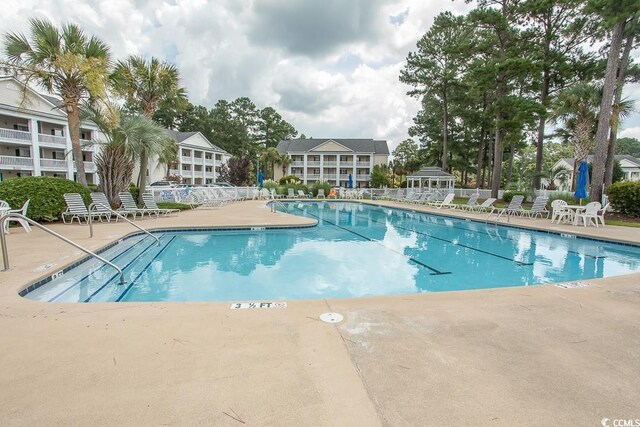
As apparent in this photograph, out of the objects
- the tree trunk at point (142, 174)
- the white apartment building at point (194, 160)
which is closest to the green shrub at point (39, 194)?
the tree trunk at point (142, 174)

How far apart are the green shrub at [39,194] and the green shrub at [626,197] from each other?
2030 cm

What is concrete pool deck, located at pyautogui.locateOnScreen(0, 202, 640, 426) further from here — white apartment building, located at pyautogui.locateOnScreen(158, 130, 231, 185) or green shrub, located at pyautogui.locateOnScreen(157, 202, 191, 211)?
white apartment building, located at pyautogui.locateOnScreen(158, 130, 231, 185)

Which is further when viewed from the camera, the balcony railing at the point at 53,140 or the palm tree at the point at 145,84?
the balcony railing at the point at 53,140

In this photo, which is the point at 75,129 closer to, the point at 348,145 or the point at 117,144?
the point at 117,144

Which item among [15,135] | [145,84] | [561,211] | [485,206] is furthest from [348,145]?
[561,211]

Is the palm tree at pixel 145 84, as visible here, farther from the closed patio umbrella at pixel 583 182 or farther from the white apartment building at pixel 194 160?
the white apartment building at pixel 194 160

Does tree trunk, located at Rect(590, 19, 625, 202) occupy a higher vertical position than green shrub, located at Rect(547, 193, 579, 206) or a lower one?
higher

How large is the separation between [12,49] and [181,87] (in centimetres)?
612

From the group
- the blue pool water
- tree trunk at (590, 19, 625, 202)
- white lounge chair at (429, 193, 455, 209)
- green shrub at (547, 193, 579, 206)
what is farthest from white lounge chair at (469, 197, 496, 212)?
the blue pool water

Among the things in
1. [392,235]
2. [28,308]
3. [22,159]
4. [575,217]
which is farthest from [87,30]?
[22,159]

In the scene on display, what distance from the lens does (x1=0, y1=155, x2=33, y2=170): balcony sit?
74.4 feet

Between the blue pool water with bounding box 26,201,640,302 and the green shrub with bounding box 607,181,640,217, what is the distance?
596 centimetres

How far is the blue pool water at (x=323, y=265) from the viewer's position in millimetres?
5230

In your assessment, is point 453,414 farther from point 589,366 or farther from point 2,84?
point 2,84
